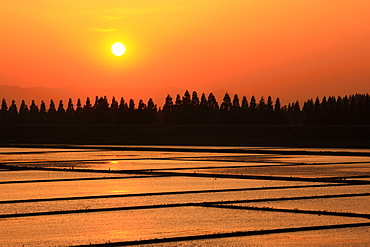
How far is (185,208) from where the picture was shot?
19.3m

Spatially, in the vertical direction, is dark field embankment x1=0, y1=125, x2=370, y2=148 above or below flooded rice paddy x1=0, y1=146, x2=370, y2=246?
above

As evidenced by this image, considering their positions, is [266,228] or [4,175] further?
[4,175]

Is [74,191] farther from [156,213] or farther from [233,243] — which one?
[233,243]

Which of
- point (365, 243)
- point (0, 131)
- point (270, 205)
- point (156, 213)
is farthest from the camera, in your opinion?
point (0, 131)

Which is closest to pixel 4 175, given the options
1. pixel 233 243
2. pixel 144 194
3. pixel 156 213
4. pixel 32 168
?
pixel 32 168

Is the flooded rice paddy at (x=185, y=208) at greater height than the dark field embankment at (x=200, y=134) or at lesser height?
lesser

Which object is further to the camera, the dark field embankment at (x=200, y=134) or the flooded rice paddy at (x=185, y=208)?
the dark field embankment at (x=200, y=134)

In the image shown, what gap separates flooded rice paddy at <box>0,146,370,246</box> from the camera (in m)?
14.9

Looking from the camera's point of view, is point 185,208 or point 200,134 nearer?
point 185,208

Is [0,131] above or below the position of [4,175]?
above

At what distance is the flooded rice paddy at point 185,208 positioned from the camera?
14.9 metres

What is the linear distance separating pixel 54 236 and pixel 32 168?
20833mm

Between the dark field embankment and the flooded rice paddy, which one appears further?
the dark field embankment

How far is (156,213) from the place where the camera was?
18.4 m
